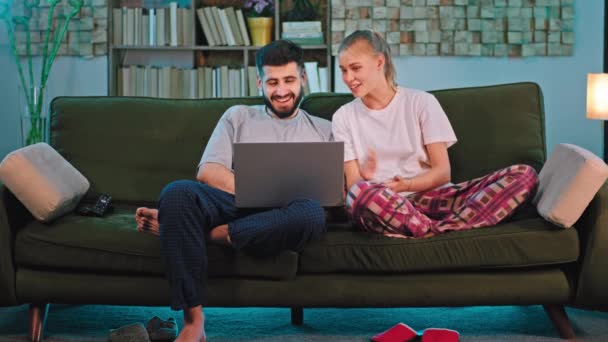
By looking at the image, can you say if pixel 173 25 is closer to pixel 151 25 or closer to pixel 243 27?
pixel 151 25

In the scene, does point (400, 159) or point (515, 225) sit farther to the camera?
point (400, 159)

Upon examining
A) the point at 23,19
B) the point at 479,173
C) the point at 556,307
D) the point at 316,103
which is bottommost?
the point at 556,307

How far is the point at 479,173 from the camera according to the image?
109 inches

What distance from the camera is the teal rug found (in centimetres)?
242

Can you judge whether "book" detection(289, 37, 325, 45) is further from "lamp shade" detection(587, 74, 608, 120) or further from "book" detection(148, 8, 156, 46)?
"lamp shade" detection(587, 74, 608, 120)

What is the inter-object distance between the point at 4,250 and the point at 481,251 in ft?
4.36

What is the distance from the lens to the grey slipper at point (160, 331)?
234cm

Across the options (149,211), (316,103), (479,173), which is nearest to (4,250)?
(149,211)

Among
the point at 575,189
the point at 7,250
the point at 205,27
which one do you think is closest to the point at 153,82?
the point at 205,27

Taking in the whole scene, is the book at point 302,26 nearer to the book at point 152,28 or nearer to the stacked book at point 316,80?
the stacked book at point 316,80

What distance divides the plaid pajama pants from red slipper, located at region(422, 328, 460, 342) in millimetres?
267

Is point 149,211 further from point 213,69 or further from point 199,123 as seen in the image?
point 213,69

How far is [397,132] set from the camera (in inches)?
105

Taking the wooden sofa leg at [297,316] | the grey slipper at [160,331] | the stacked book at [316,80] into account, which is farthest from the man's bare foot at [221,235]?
the stacked book at [316,80]
